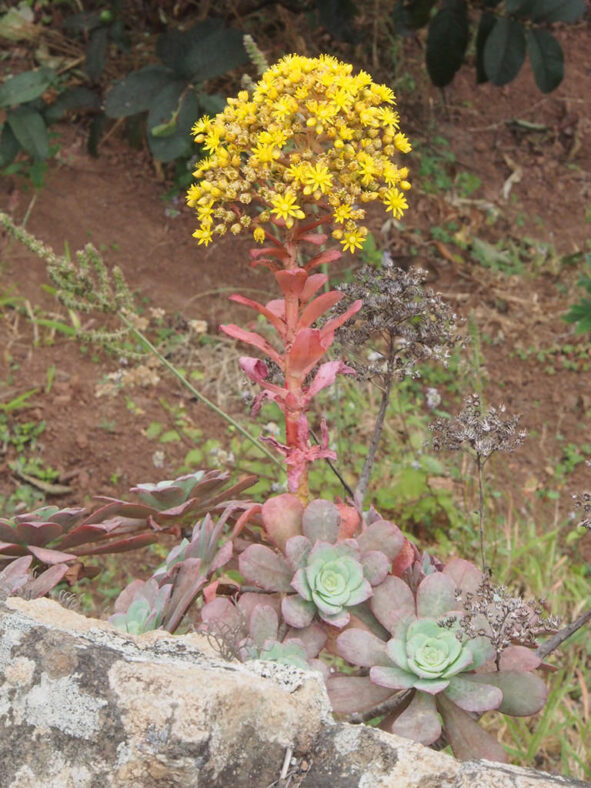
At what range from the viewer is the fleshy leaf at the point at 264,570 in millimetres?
1207

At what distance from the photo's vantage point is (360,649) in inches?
45.3

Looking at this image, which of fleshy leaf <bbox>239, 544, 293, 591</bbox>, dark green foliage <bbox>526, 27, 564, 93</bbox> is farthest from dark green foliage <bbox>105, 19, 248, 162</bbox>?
fleshy leaf <bbox>239, 544, 293, 591</bbox>

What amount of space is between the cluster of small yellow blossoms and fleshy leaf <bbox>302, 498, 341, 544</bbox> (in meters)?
0.37

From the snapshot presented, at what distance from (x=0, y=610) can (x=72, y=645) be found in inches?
5.0

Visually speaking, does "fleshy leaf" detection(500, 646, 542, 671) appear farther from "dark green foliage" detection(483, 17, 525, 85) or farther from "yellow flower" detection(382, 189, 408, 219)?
"dark green foliage" detection(483, 17, 525, 85)

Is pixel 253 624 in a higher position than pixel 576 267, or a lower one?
higher

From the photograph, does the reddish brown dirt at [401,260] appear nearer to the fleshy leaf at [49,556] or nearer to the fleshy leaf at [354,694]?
the fleshy leaf at [49,556]

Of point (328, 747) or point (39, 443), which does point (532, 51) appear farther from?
point (328, 747)

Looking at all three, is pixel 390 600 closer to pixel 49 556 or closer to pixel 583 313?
pixel 49 556

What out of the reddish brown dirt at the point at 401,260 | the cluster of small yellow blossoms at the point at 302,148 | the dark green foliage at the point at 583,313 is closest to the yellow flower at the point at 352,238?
the cluster of small yellow blossoms at the point at 302,148

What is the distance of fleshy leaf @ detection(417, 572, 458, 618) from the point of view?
1.19 m

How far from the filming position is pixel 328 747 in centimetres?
98

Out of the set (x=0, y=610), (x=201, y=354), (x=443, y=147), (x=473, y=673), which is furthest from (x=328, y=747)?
(x=443, y=147)

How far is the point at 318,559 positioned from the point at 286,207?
46cm
